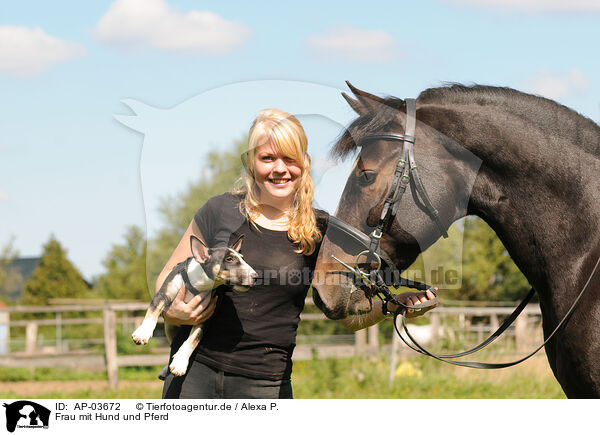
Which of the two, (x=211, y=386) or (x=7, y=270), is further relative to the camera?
(x=7, y=270)

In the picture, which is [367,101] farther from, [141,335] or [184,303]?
[141,335]

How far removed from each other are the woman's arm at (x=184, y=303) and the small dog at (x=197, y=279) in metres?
0.03

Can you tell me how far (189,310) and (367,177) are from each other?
1.07 m

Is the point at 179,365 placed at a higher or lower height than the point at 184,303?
lower

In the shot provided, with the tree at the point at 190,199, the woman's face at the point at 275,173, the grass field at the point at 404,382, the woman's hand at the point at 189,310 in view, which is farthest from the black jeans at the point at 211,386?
the grass field at the point at 404,382

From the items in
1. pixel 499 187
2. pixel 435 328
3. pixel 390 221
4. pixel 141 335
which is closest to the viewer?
pixel 141 335

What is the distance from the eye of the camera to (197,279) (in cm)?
264

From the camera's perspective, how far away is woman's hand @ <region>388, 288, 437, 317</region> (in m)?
3.00

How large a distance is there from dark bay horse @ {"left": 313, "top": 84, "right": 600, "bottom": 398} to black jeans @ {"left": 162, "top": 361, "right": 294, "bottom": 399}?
0.49 m

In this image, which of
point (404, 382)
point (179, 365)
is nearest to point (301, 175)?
point (179, 365)

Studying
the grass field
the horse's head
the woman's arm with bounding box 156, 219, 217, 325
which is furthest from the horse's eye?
the grass field
